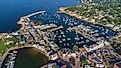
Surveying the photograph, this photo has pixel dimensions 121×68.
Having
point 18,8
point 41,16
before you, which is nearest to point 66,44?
point 41,16

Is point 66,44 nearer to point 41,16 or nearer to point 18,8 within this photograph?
point 41,16

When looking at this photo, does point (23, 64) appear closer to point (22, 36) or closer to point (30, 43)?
point (30, 43)

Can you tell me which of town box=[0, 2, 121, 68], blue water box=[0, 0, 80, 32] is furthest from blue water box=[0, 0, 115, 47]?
town box=[0, 2, 121, 68]

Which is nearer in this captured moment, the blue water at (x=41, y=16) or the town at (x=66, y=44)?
the town at (x=66, y=44)

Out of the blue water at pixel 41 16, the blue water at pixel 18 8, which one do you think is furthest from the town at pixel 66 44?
the blue water at pixel 18 8

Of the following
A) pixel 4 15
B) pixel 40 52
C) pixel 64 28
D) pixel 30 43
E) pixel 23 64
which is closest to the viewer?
pixel 23 64

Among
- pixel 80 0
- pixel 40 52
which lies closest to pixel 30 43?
pixel 40 52

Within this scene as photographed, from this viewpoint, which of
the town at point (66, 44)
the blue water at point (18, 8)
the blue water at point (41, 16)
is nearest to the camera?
the town at point (66, 44)

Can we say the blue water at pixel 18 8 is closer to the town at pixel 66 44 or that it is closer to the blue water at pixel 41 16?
the blue water at pixel 41 16
